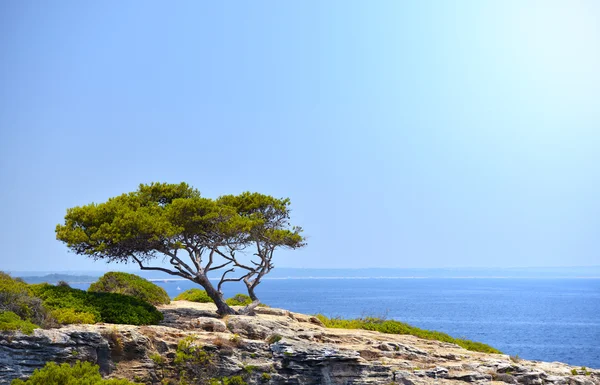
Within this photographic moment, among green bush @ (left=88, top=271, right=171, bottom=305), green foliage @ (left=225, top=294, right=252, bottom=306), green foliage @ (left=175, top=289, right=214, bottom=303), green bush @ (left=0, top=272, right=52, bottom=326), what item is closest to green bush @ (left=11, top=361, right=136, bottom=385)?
green bush @ (left=0, top=272, right=52, bottom=326)

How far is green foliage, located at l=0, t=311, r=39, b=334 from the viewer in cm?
1789

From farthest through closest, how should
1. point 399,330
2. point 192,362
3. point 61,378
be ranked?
point 399,330 < point 192,362 < point 61,378

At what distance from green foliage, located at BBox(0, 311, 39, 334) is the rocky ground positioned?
24cm

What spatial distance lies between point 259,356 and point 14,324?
9.36m

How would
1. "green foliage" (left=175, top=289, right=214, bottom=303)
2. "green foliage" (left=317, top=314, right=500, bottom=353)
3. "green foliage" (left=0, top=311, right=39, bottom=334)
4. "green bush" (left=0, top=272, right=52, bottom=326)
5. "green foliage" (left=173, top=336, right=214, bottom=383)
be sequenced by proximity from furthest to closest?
"green foliage" (left=175, top=289, right=214, bottom=303)
"green foliage" (left=317, top=314, right=500, bottom=353)
"green foliage" (left=173, top=336, right=214, bottom=383)
"green bush" (left=0, top=272, right=52, bottom=326)
"green foliage" (left=0, top=311, right=39, bottom=334)

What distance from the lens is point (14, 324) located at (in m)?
18.0

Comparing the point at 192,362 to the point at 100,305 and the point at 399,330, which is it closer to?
the point at 100,305

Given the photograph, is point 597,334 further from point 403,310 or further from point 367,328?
point 367,328

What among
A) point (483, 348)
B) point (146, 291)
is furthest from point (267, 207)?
point (483, 348)

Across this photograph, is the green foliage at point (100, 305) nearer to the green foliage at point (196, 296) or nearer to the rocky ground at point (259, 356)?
the rocky ground at point (259, 356)

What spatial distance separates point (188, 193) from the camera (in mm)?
31969

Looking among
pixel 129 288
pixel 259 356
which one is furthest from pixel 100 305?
pixel 259 356

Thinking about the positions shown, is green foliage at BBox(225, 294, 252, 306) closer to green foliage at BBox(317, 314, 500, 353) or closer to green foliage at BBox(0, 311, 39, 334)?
green foliage at BBox(317, 314, 500, 353)

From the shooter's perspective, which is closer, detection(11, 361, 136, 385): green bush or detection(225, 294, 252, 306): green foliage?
detection(11, 361, 136, 385): green bush
